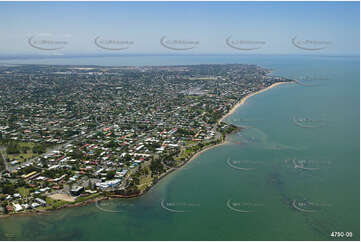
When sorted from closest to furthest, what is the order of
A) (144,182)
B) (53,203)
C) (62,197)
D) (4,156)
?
1. (53,203)
2. (62,197)
3. (144,182)
4. (4,156)

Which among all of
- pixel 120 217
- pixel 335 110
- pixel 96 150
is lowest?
pixel 120 217

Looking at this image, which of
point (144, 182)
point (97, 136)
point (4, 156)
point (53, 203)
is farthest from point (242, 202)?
point (4, 156)

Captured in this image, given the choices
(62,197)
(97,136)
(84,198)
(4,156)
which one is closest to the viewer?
(84,198)

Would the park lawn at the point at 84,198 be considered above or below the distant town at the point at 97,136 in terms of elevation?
below

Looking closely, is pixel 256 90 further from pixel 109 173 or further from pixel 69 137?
pixel 109 173

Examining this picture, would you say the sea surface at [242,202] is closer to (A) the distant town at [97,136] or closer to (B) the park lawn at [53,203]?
(B) the park lawn at [53,203]

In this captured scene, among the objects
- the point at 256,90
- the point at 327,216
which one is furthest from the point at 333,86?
the point at 327,216

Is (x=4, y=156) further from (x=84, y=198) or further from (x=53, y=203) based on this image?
(x=84, y=198)

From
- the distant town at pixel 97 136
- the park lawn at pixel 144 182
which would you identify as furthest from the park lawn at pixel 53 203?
the park lawn at pixel 144 182
